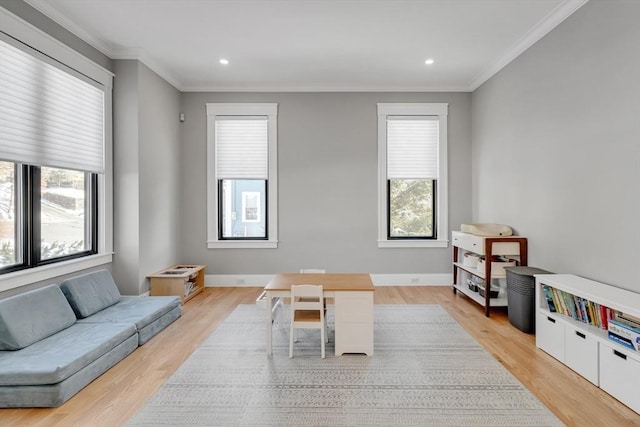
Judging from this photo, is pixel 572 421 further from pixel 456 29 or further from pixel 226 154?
pixel 226 154

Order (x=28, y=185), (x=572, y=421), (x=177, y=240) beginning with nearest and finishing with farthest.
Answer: (x=572, y=421) → (x=28, y=185) → (x=177, y=240)

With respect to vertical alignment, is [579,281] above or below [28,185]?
below

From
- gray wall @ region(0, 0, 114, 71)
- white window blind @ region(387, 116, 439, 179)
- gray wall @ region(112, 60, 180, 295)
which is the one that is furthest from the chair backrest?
gray wall @ region(0, 0, 114, 71)

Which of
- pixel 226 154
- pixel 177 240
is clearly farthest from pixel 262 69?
pixel 177 240

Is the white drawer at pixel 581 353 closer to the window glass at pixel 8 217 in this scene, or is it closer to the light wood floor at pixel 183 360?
the light wood floor at pixel 183 360

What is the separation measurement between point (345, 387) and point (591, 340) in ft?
6.21

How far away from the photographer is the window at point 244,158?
5.43 metres

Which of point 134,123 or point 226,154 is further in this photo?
point 226,154

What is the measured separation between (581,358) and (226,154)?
5077 millimetres

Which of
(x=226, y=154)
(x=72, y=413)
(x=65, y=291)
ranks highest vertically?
(x=226, y=154)

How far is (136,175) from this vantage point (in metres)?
4.18

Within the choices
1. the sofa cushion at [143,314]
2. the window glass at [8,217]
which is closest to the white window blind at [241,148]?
the sofa cushion at [143,314]

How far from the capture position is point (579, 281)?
9.55 ft

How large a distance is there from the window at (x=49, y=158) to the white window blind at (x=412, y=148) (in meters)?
4.05
